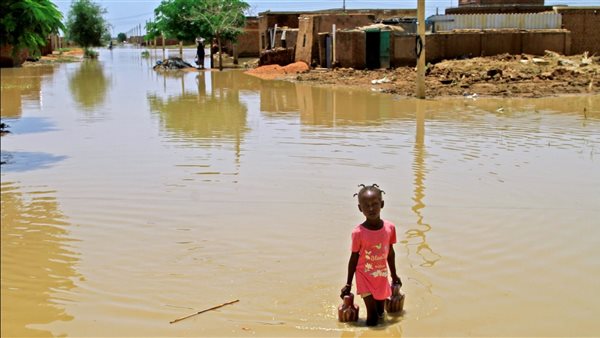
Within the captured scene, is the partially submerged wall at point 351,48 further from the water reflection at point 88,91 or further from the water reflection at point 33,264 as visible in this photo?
the water reflection at point 33,264

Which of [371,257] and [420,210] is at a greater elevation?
[371,257]

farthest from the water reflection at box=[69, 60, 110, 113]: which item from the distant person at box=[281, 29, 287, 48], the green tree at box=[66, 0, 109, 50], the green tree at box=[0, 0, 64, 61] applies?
the green tree at box=[66, 0, 109, 50]

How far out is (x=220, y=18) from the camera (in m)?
36.6

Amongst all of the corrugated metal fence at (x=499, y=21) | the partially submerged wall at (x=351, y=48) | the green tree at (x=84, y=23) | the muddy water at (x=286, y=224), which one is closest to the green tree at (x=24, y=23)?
the muddy water at (x=286, y=224)

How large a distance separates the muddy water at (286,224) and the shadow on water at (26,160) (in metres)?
0.04

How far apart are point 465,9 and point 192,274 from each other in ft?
104

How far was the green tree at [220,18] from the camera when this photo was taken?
36156mm

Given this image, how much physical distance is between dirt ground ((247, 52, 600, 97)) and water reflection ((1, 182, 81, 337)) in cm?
1488

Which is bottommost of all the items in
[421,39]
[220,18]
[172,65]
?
[172,65]

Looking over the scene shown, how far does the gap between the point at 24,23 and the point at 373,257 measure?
6.51 meters

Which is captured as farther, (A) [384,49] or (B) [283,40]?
(B) [283,40]

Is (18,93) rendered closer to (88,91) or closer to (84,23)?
(88,91)

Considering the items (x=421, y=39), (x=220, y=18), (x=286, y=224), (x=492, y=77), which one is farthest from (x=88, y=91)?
(x=286, y=224)

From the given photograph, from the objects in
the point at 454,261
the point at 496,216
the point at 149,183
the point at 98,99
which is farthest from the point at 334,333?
the point at 98,99
